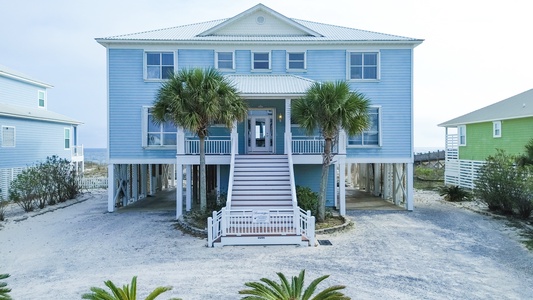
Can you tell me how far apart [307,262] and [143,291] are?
441 cm

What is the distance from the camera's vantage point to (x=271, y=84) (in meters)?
17.0

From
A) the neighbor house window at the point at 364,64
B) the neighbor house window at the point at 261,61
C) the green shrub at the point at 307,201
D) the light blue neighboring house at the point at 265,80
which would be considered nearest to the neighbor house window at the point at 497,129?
the light blue neighboring house at the point at 265,80

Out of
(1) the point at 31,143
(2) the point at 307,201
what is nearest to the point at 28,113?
(1) the point at 31,143

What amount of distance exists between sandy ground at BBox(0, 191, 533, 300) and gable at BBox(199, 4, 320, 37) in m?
10.5

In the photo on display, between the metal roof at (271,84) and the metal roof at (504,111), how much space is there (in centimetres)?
1375

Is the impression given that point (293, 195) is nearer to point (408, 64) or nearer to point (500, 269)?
point (500, 269)

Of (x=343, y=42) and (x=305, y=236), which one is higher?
(x=343, y=42)

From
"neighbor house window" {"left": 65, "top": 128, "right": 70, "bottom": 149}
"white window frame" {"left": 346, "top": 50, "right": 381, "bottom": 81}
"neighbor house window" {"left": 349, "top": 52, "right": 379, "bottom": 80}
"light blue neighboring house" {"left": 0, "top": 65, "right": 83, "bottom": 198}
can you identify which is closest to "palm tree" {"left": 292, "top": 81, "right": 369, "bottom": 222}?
"white window frame" {"left": 346, "top": 50, "right": 381, "bottom": 81}

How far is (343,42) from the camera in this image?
18141 millimetres

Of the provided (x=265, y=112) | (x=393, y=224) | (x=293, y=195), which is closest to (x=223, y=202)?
(x=293, y=195)

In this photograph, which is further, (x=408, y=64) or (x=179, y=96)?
(x=408, y=64)

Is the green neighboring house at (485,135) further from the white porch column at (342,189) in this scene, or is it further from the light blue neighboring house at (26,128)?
the light blue neighboring house at (26,128)

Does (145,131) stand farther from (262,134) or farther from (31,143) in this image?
(31,143)

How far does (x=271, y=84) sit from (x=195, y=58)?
443cm
